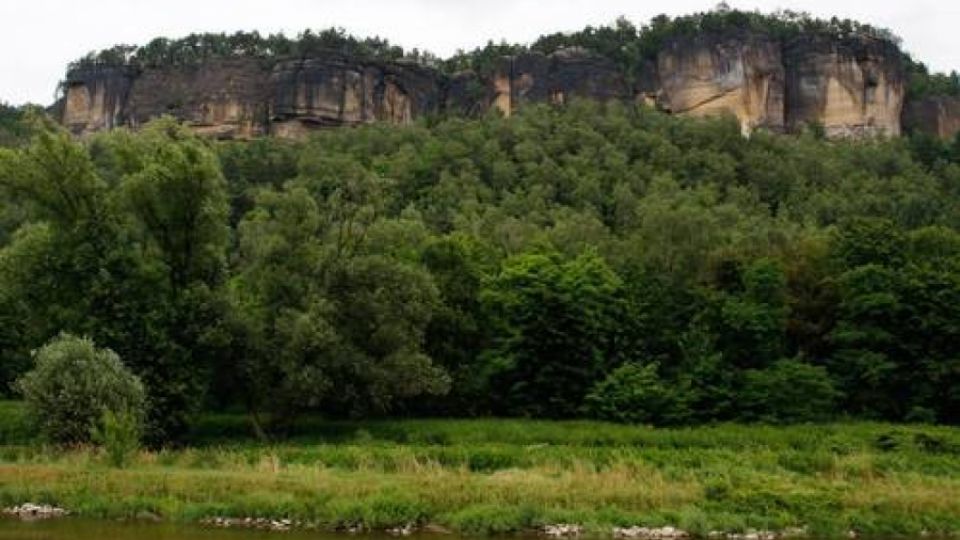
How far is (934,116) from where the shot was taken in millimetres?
135500

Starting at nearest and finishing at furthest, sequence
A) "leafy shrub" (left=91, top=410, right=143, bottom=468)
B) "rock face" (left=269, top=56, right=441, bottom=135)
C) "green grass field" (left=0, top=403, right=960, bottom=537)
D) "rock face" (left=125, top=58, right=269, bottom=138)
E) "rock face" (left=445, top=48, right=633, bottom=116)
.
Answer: "green grass field" (left=0, top=403, right=960, bottom=537), "leafy shrub" (left=91, top=410, right=143, bottom=468), "rock face" (left=269, top=56, right=441, bottom=135), "rock face" (left=125, top=58, right=269, bottom=138), "rock face" (left=445, top=48, right=633, bottom=116)

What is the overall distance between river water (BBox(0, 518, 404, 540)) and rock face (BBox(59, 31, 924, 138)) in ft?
347

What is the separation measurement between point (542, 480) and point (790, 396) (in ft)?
58.8

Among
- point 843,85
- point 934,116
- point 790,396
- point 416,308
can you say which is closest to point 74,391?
point 416,308

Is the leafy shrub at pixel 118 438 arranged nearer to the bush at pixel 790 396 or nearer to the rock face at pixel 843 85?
the bush at pixel 790 396

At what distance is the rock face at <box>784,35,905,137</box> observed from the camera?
420 ft

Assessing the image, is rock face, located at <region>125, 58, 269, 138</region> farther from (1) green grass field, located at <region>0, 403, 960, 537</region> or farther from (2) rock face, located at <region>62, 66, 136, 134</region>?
(1) green grass field, located at <region>0, 403, 960, 537</region>

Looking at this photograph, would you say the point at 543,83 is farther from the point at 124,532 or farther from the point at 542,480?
the point at 124,532

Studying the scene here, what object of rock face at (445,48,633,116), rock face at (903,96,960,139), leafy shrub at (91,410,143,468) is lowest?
leafy shrub at (91,410,143,468)

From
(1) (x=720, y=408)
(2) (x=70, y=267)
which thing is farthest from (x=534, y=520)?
(2) (x=70, y=267)

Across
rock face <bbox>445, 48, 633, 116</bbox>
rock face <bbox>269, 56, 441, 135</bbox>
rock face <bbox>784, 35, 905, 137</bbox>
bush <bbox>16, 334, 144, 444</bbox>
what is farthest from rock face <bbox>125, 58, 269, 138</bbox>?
bush <bbox>16, 334, 144, 444</bbox>

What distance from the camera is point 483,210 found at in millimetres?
85312

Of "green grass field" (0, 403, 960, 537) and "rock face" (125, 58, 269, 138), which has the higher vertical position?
"rock face" (125, 58, 269, 138)

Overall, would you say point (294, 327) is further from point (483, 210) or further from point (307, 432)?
point (483, 210)
